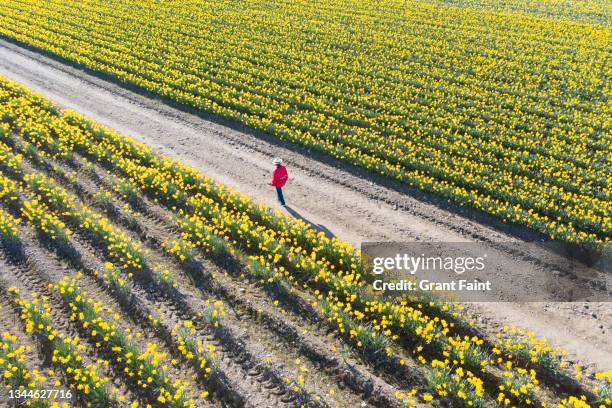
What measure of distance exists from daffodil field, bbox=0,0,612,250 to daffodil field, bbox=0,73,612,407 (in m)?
4.86

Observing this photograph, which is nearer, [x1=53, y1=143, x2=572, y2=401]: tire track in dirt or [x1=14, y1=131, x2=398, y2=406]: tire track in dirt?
→ [x1=14, y1=131, x2=398, y2=406]: tire track in dirt

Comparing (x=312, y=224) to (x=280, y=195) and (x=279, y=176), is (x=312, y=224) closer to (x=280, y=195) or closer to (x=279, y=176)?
(x=280, y=195)

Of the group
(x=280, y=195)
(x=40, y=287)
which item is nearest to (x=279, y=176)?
(x=280, y=195)

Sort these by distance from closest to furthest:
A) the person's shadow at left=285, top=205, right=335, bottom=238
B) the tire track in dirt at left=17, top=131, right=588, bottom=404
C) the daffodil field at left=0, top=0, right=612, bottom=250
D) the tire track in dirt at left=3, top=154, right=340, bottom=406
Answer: the tire track in dirt at left=3, top=154, right=340, bottom=406 → the tire track in dirt at left=17, top=131, right=588, bottom=404 → the person's shadow at left=285, top=205, right=335, bottom=238 → the daffodil field at left=0, top=0, right=612, bottom=250

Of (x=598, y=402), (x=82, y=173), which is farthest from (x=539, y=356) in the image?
(x=82, y=173)

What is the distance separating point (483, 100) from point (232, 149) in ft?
39.1

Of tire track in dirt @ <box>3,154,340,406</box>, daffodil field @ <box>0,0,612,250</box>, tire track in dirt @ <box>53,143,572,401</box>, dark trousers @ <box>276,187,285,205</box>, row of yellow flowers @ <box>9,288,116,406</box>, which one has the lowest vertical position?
row of yellow flowers @ <box>9,288,116,406</box>

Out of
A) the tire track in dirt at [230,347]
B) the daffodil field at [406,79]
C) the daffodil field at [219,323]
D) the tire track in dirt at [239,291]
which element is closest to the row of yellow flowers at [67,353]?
the daffodil field at [219,323]

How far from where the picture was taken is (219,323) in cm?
830

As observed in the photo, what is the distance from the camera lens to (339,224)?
464 inches

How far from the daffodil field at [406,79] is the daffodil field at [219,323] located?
15.9 ft

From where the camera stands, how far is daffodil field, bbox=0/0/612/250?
13633mm

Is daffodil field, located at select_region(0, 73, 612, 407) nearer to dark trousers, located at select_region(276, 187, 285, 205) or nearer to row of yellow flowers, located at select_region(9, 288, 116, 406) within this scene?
row of yellow flowers, located at select_region(9, 288, 116, 406)

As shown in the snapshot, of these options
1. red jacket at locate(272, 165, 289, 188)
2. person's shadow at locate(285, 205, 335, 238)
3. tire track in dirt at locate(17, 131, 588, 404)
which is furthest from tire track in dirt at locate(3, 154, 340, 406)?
red jacket at locate(272, 165, 289, 188)
